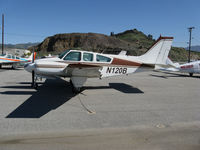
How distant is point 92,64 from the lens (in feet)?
26.7

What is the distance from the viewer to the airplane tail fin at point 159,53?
9.21 metres

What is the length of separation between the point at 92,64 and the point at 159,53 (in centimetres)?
387

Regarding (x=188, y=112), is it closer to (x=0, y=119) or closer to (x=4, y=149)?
(x=4, y=149)

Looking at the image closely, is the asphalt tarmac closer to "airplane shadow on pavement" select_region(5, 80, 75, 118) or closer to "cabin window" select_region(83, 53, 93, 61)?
"airplane shadow on pavement" select_region(5, 80, 75, 118)

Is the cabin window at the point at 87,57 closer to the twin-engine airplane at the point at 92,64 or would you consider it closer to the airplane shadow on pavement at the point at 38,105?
the twin-engine airplane at the point at 92,64

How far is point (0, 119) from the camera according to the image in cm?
455

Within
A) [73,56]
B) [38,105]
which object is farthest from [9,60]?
[38,105]

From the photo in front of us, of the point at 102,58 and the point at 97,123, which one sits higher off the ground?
the point at 102,58

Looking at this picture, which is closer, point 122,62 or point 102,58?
point 102,58

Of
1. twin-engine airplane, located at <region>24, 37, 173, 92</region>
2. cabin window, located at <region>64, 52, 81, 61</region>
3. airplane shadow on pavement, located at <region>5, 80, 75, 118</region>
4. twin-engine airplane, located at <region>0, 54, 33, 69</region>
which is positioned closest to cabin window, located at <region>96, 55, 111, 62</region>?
twin-engine airplane, located at <region>24, 37, 173, 92</region>

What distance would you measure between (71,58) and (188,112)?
Result: 5.26 meters

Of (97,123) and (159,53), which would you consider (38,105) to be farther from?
(159,53)

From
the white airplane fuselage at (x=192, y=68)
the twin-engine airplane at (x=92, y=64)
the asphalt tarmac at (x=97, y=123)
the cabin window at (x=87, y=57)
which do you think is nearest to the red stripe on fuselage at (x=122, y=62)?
the twin-engine airplane at (x=92, y=64)

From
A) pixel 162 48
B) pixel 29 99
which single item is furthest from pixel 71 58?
pixel 162 48
